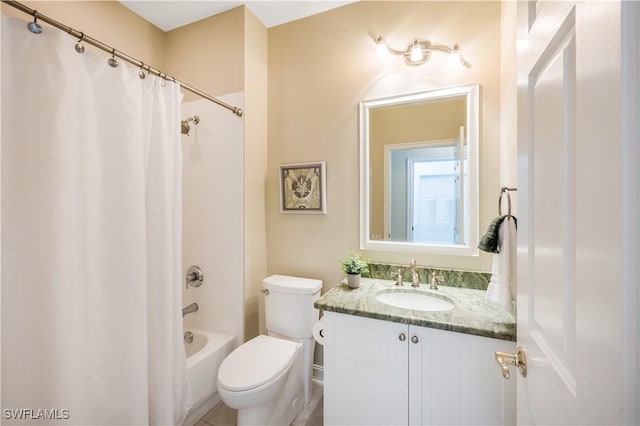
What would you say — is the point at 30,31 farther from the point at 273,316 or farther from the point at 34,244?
the point at 273,316

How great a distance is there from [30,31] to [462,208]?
203 cm

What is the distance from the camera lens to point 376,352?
3.98 feet

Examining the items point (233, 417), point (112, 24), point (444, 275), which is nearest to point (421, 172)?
point (444, 275)

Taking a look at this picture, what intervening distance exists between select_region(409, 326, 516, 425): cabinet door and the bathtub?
1.19m

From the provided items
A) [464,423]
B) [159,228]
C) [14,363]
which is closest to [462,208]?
[464,423]

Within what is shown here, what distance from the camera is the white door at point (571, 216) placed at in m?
0.34

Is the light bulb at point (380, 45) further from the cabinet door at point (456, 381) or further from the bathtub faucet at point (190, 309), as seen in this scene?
the bathtub faucet at point (190, 309)

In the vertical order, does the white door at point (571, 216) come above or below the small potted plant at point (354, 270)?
above

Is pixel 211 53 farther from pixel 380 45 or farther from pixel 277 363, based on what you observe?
pixel 277 363

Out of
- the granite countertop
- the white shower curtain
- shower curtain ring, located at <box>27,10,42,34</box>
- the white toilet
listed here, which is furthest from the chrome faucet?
shower curtain ring, located at <box>27,10,42,34</box>

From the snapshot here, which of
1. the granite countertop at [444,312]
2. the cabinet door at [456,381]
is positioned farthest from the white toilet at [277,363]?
the cabinet door at [456,381]

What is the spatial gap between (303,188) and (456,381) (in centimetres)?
137

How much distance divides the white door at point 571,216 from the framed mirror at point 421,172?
0.82 m

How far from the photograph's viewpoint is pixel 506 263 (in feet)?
3.46
